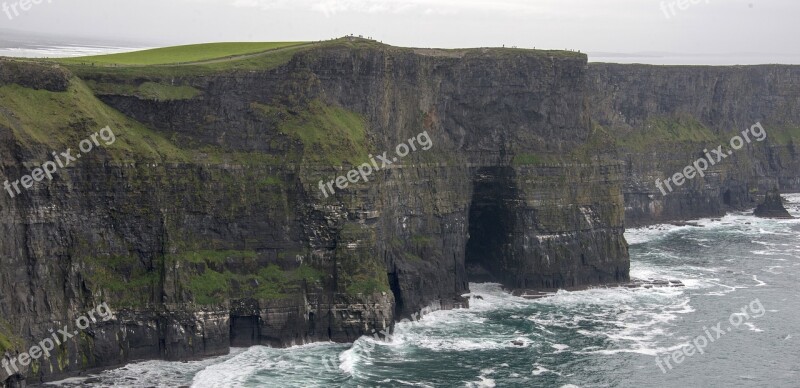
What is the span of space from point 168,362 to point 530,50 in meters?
56.7

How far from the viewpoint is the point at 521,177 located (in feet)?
380

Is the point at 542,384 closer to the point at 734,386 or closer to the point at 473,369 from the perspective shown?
the point at 473,369

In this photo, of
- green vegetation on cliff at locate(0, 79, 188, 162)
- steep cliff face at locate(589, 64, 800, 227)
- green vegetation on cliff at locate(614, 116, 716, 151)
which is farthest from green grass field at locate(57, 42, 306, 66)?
green vegetation on cliff at locate(614, 116, 716, 151)

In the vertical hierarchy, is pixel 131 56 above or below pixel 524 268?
above

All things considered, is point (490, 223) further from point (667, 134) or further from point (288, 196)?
A: point (667, 134)

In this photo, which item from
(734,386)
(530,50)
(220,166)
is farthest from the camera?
(530,50)

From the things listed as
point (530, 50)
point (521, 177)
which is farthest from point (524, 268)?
point (530, 50)

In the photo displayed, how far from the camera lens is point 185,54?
366ft
